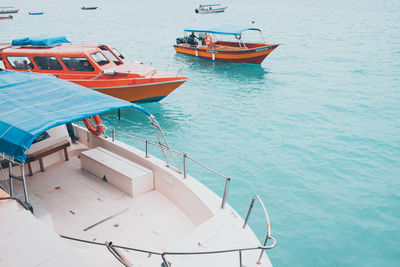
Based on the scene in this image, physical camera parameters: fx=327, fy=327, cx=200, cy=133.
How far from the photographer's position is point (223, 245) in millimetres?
4652

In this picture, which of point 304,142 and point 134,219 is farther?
point 304,142

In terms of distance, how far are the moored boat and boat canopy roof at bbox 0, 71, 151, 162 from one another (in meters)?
0.02

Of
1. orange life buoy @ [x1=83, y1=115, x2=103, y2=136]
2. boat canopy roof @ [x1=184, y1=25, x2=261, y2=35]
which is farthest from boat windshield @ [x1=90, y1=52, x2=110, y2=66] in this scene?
boat canopy roof @ [x1=184, y1=25, x2=261, y2=35]

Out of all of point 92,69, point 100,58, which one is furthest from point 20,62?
point 100,58

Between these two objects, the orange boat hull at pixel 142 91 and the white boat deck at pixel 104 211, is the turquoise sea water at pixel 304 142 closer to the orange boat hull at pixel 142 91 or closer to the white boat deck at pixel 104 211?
the orange boat hull at pixel 142 91

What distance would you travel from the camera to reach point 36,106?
6.08m

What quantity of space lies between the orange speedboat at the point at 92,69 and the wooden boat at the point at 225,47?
10228 mm

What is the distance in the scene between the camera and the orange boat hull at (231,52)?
81.3 ft

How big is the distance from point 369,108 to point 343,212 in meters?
9.75

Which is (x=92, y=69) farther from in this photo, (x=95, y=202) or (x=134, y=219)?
(x=134, y=219)

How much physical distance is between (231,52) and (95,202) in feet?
69.3

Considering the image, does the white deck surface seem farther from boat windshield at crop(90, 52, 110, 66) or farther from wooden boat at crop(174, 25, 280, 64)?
wooden boat at crop(174, 25, 280, 64)

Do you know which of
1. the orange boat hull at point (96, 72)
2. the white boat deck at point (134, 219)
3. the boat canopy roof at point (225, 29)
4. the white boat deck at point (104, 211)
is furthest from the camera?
the boat canopy roof at point (225, 29)

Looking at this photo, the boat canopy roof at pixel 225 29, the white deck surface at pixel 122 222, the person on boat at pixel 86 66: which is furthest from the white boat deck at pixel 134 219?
the boat canopy roof at pixel 225 29
